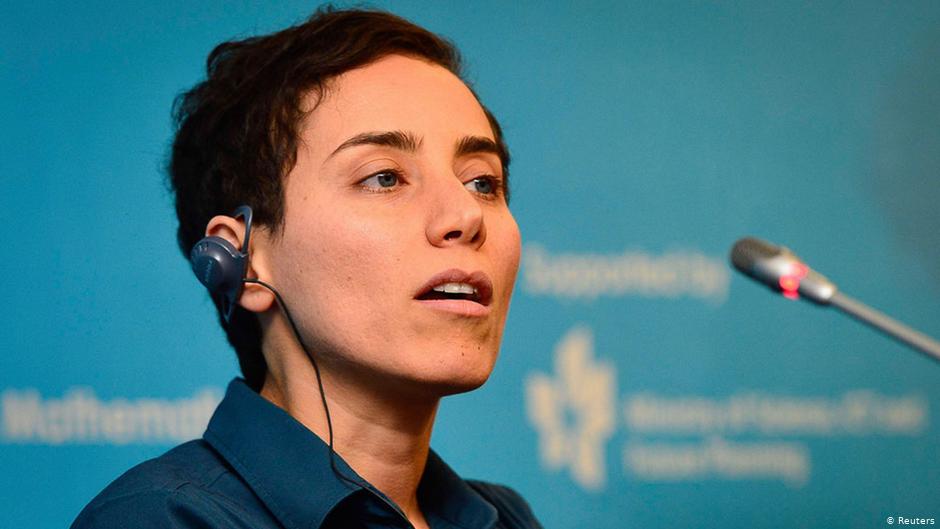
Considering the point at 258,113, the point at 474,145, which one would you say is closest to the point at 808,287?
the point at 474,145

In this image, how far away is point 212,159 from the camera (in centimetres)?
161

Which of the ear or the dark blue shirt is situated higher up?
the ear

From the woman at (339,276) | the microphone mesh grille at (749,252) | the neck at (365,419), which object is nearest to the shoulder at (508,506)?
the woman at (339,276)

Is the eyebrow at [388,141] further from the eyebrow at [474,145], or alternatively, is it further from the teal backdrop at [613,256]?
the teal backdrop at [613,256]

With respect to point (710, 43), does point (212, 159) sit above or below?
below

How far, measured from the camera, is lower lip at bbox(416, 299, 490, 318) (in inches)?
54.2

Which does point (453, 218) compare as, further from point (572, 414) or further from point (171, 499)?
point (572, 414)

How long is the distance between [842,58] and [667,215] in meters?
0.60

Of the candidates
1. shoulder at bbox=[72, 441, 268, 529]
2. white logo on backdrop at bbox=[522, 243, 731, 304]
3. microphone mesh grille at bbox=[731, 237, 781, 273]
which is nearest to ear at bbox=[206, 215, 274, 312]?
shoulder at bbox=[72, 441, 268, 529]

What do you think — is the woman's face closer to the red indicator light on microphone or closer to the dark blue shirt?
the dark blue shirt

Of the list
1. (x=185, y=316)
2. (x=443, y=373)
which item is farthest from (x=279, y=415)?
(x=185, y=316)

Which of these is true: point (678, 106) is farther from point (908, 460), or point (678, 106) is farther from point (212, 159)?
point (212, 159)

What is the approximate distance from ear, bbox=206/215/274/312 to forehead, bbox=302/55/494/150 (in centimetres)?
16

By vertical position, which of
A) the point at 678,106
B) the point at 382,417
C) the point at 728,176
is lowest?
the point at 382,417
